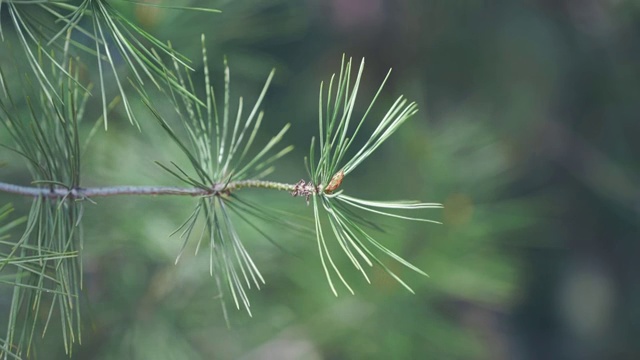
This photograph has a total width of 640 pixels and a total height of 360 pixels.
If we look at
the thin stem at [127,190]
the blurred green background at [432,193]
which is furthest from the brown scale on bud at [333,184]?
the blurred green background at [432,193]

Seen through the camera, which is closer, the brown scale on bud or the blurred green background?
the brown scale on bud

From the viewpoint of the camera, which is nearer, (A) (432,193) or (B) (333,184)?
(B) (333,184)

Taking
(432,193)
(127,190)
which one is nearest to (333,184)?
(127,190)

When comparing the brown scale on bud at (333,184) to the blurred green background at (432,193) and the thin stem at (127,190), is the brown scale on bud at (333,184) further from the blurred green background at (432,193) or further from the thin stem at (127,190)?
the blurred green background at (432,193)

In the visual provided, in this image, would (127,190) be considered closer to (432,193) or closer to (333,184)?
(333,184)

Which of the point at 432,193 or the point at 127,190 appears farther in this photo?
the point at 432,193

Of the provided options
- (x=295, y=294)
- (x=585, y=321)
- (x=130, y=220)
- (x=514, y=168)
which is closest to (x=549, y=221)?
(x=514, y=168)

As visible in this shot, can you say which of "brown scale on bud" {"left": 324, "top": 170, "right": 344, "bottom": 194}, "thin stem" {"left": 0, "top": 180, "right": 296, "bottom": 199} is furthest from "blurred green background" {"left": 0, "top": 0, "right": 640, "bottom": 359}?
"brown scale on bud" {"left": 324, "top": 170, "right": 344, "bottom": 194}

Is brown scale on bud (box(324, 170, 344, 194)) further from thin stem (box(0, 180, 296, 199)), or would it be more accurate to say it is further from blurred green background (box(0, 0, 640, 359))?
blurred green background (box(0, 0, 640, 359))

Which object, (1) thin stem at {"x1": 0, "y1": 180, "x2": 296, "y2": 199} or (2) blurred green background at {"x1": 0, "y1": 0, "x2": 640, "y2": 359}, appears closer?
(1) thin stem at {"x1": 0, "y1": 180, "x2": 296, "y2": 199}

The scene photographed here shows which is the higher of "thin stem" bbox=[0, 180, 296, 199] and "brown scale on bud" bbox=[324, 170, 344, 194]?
"brown scale on bud" bbox=[324, 170, 344, 194]
